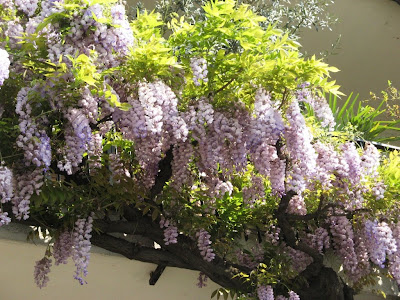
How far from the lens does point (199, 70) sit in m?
4.53

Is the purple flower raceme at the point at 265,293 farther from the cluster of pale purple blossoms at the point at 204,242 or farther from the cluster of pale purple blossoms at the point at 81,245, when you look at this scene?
the cluster of pale purple blossoms at the point at 81,245

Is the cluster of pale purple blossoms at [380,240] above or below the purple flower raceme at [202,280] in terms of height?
above

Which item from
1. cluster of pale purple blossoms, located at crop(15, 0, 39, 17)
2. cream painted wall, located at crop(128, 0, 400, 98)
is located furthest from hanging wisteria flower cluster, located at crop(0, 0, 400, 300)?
cream painted wall, located at crop(128, 0, 400, 98)

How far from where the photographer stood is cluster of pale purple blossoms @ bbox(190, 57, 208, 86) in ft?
14.8

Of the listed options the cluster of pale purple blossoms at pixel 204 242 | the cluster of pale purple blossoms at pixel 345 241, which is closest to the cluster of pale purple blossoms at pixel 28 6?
the cluster of pale purple blossoms at pixel 204 242

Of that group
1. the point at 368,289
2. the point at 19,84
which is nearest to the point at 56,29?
the point at 19,84

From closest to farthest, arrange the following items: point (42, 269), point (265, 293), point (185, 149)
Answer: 1. point (185, 149)
2. point (42, 269)
3. point (265, 293)

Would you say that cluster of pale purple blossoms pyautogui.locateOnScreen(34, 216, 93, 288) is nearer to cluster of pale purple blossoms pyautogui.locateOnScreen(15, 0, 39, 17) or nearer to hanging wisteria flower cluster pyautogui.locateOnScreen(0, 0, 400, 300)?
hanging wisteria flower cluster pyautogui.locateOnScreen(0, 0, 400, 300)

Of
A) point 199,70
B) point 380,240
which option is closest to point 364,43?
point 380,240

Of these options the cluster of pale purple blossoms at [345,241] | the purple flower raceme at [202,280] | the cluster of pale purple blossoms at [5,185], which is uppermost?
the cluster of pale purple blossoms at [5,185]

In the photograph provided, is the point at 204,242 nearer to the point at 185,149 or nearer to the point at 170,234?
the point at 170,234

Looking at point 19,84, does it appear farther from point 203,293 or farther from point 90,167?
point 203,293

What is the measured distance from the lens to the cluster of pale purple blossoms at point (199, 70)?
452 centimetres

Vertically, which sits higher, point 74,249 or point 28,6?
point 28,6
